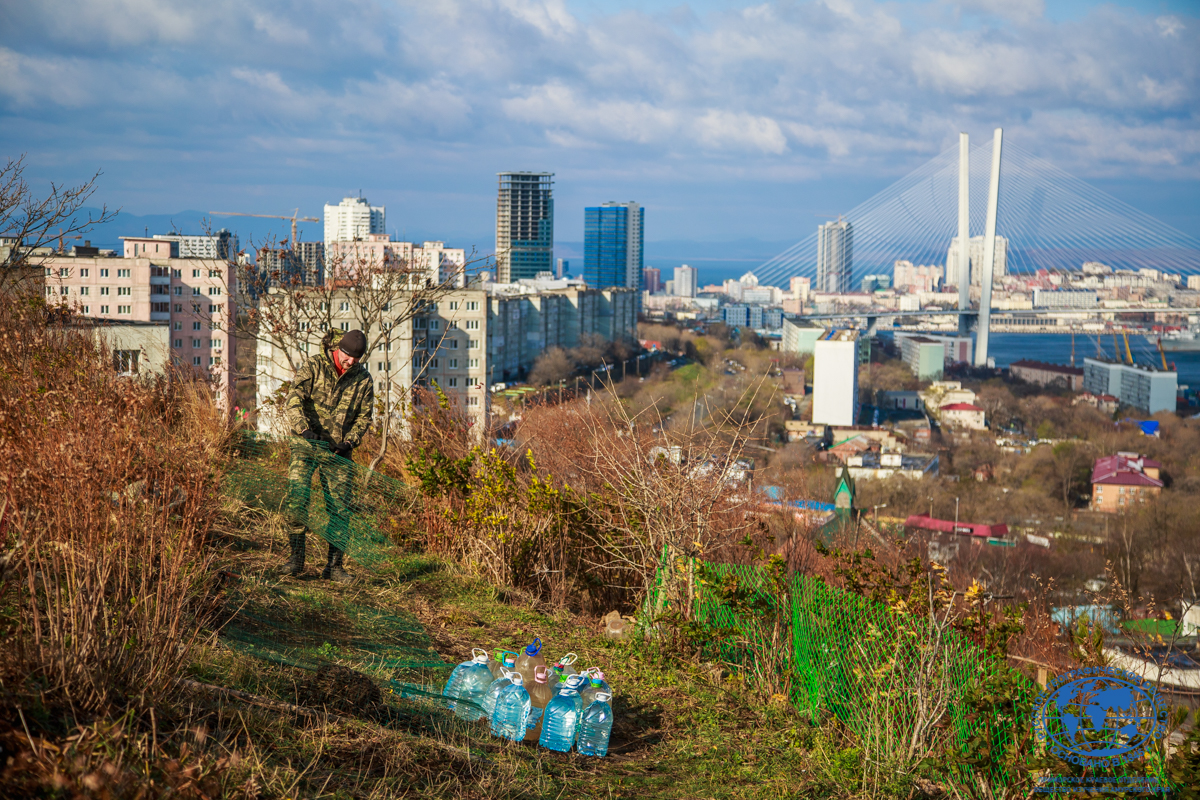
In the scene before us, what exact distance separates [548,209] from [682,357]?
49925mm

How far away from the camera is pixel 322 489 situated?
313 centimetres

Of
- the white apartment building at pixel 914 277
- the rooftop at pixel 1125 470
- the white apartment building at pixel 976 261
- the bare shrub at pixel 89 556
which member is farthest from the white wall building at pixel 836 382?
the bare shrub at pixel 89 556

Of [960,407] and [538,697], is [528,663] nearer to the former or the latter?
[538,697]

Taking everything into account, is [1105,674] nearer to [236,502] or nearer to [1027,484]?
[236,502]

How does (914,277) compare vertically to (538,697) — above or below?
above

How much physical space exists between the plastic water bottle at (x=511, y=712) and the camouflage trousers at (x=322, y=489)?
3.99 feet

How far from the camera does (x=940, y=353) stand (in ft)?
143

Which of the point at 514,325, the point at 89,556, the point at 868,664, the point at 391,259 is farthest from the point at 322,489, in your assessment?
the point at 514,325

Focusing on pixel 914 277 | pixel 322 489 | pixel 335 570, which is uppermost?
pixel 914 277

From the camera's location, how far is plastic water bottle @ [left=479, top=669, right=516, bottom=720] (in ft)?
7.08

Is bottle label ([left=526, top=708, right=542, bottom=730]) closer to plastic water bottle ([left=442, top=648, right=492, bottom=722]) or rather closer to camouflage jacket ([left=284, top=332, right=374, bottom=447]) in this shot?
plastic water bottle ([left=442, top=648, right=492, bottom=722])

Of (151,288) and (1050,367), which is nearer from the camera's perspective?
(151,288)

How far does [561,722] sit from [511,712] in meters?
0.12

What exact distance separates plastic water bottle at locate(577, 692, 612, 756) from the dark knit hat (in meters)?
1.55
